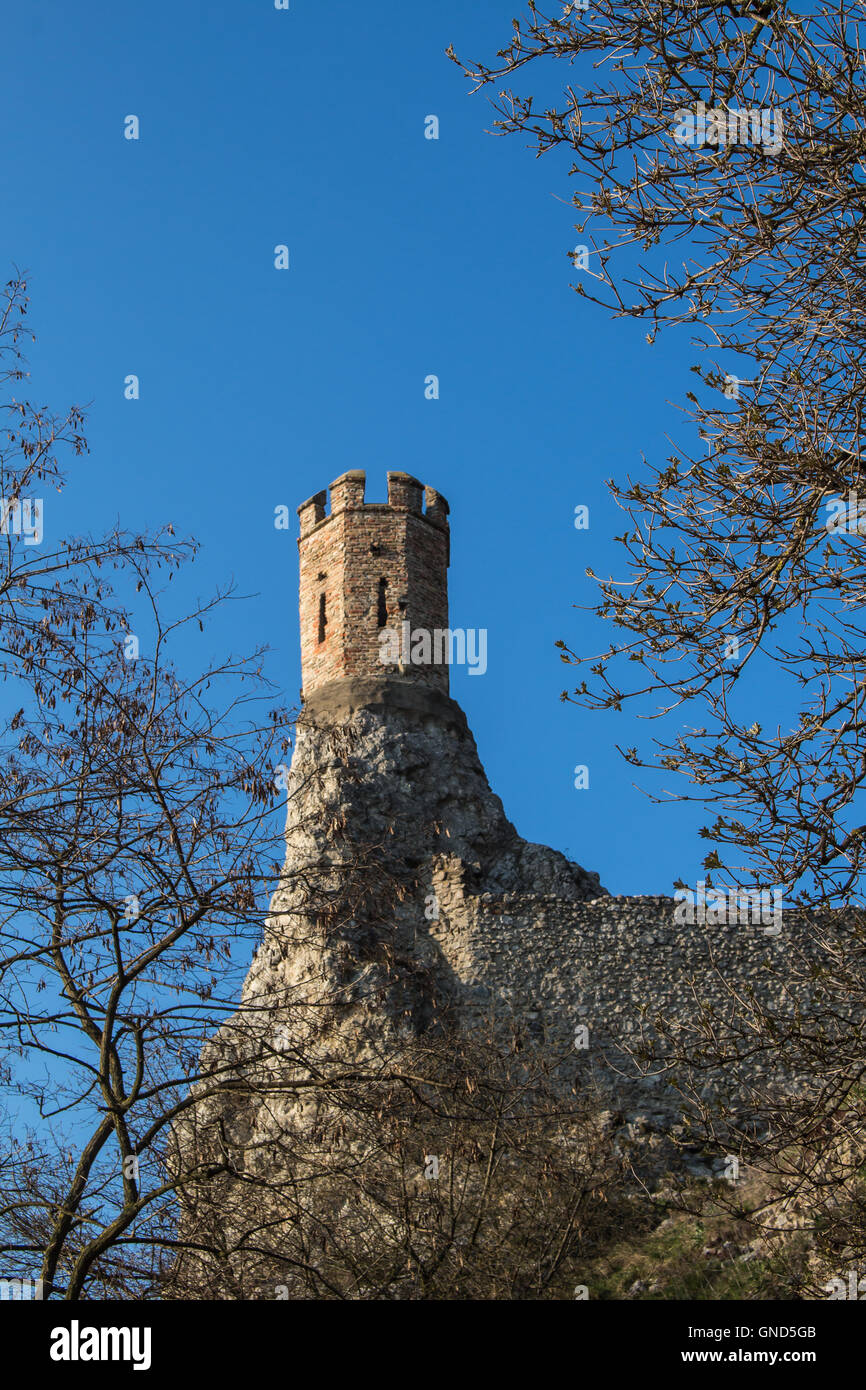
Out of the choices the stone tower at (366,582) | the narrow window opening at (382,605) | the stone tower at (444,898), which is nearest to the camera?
the stone tower at (444,898)

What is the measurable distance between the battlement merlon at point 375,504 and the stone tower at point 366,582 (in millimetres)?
17

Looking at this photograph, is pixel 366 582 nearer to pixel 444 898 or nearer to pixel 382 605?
pixel 382 605

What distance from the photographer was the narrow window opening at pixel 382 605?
941 inches

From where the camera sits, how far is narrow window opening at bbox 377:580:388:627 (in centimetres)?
2389

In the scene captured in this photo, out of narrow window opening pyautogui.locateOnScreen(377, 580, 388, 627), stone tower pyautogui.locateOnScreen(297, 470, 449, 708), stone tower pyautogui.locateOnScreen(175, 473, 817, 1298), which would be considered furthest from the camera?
narrow window opening pyautogui.locateOnScreen(377, 580, 388, 627)

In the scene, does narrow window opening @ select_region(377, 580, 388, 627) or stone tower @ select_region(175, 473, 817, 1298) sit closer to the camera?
stone tower @ select_region(175, 473, 817, 1298)

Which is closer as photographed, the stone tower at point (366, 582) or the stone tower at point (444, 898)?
the stone tower at point (444, 898)

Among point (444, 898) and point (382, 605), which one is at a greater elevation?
point (382, 605)

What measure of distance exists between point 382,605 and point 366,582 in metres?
0.46

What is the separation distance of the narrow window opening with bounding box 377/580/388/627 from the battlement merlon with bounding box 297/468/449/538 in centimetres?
141

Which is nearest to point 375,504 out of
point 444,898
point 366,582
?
point 366,582

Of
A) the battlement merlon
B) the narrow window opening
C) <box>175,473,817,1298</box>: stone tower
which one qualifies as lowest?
<box>175,473,817,1298</box>: stone tower

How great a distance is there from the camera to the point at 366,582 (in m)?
24.0

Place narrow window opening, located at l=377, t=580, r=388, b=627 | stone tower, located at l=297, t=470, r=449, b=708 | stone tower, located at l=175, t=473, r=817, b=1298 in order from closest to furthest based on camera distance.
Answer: stone tower, located at l=175, t=473, r=817, b=1298
stone tower, located at l=297, t=470, r=449, b=708
narrow window opening, located at l=377, t=580, r=388, b=627
